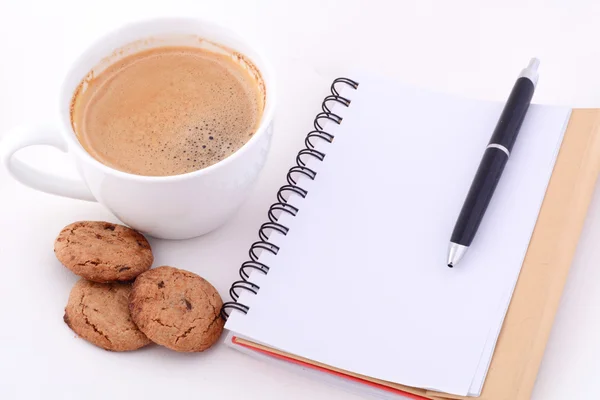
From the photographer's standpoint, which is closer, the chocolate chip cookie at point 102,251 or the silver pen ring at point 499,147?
the chocolate chip cookie at point 102,251

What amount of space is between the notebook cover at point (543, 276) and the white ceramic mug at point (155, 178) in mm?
193

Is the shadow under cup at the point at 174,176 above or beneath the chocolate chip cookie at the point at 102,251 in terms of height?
above

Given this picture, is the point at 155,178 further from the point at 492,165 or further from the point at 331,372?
the point at 492,165

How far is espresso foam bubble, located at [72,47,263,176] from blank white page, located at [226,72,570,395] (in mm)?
154

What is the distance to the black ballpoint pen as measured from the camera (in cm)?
110

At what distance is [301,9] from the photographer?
5.04 ft

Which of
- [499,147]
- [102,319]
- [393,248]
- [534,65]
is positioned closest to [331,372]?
[393,248]

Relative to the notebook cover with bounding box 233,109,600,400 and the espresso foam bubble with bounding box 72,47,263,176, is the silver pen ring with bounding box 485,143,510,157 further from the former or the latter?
the espresso foam bubble with bounding box 72,47,263,176

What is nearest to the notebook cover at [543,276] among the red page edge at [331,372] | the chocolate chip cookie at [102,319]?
the red page edge at [331,372]

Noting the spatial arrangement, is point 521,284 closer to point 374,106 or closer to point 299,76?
point 374,106

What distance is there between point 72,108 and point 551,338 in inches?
29.0

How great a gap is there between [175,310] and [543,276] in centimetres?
49

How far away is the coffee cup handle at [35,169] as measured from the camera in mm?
1080

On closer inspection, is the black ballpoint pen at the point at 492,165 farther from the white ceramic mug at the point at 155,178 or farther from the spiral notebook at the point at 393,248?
the white ceramic mug at the point at 155,178
